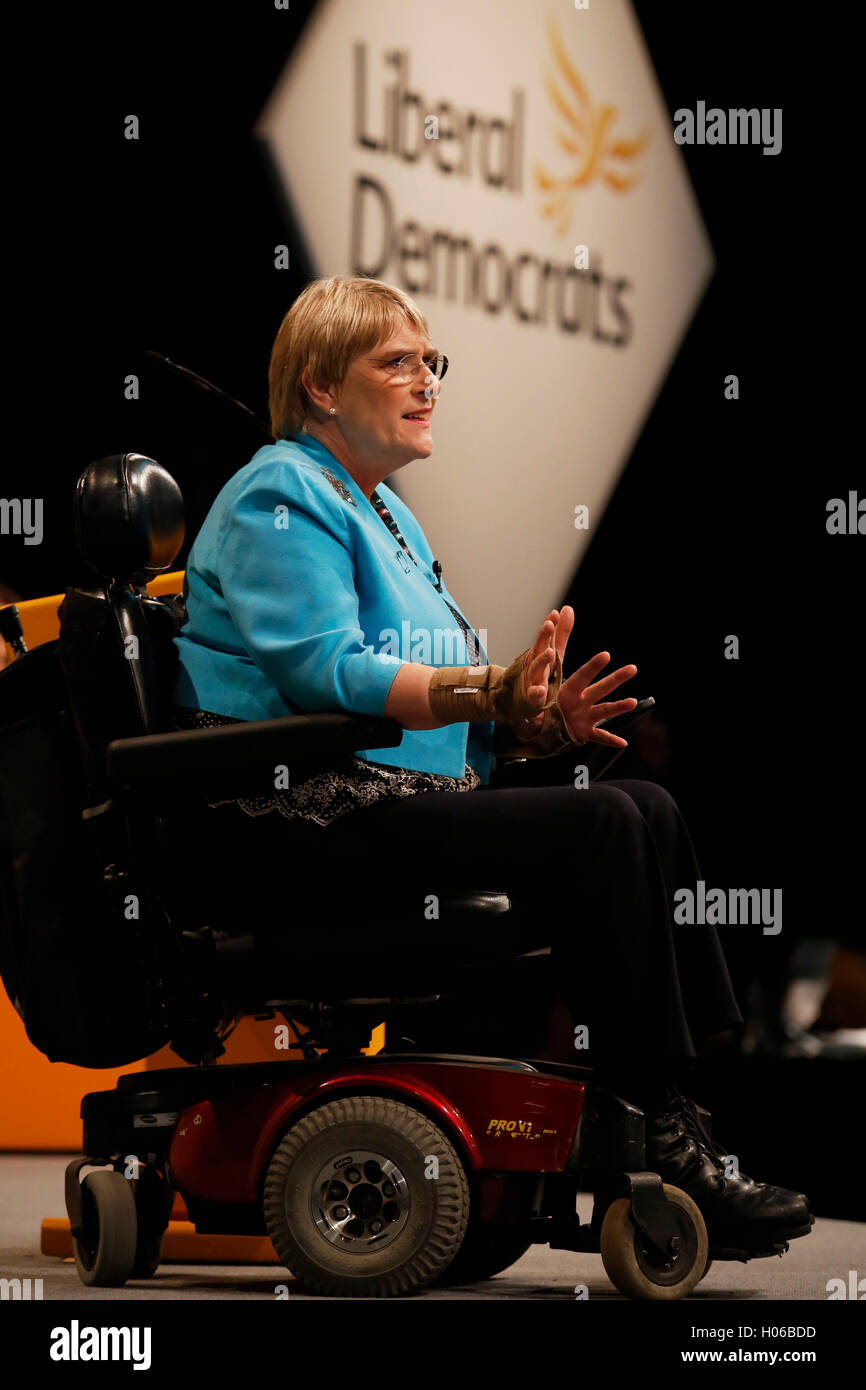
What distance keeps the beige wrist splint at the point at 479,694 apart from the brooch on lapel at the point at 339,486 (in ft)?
1.08

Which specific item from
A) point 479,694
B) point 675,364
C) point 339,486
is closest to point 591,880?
point 479,694

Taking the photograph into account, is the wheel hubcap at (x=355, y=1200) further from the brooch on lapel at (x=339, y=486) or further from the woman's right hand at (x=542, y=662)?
the brooch on lapel at (x=339, y=486)

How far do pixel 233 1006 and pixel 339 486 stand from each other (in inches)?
23.5

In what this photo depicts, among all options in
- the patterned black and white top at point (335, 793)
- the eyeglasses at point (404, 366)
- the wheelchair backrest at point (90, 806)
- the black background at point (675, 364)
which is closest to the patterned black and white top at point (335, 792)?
the patterned black and white top at point (335, 793)

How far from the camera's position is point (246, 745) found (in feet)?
5.33

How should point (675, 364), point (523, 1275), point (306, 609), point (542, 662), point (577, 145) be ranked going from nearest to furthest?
point (542, 662) < point (306, 609) < point (523, 1275) < point (577, 145) < point (675, 364)

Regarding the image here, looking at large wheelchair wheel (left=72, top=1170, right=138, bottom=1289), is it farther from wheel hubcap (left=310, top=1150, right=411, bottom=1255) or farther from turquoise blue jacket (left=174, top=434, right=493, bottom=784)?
turquoise blue jacket (left=174, top=434, right=493, bottom=784)

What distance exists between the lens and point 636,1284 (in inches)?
63.7

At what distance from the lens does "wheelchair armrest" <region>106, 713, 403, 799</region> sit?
63.3 inches

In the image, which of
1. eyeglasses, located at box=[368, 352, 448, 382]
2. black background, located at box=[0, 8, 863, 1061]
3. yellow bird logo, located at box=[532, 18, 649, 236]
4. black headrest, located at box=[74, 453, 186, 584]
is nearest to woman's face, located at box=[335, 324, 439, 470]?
eyeglasses, located at box=[368, 352, 448, 382]

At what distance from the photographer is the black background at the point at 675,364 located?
3889 millimetres

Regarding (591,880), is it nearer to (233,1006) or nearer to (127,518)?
(233,1006)

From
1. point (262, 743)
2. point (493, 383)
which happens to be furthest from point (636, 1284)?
point (493, 383)

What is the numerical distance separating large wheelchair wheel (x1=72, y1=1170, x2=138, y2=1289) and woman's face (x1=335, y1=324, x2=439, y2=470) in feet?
2.89
